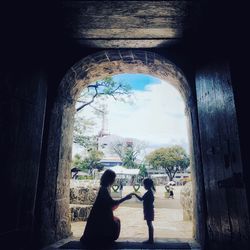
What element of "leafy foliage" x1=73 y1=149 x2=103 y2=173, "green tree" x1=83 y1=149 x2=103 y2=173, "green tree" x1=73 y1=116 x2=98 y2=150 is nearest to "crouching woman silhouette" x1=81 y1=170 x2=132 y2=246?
"green tree" x1=73 y1=116 x2=98 y2=150

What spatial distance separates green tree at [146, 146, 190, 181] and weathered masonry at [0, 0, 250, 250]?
3677 cm

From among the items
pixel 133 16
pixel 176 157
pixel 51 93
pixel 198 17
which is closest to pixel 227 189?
pixel 198 17

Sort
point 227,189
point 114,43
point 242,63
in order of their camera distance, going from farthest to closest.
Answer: point 114,43 < point 227,189 < point 242,63

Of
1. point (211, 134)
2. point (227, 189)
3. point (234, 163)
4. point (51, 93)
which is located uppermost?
point (51, 93)

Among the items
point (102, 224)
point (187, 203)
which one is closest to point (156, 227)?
point (187, 203)

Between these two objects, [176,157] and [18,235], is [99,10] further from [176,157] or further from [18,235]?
[176,157]

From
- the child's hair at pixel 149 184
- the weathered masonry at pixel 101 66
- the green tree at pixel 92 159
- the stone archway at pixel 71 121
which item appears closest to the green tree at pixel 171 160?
the green tree at pixel 92 159

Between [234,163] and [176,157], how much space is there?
128 ft

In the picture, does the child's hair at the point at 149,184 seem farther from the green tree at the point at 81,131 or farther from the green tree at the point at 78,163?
the green tree at the point at 78,163

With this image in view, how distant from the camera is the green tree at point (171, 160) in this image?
39656mm

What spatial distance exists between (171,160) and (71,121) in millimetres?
36766

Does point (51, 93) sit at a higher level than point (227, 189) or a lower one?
higher

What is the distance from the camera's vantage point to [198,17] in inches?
122

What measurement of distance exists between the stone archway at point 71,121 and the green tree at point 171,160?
119 ft
